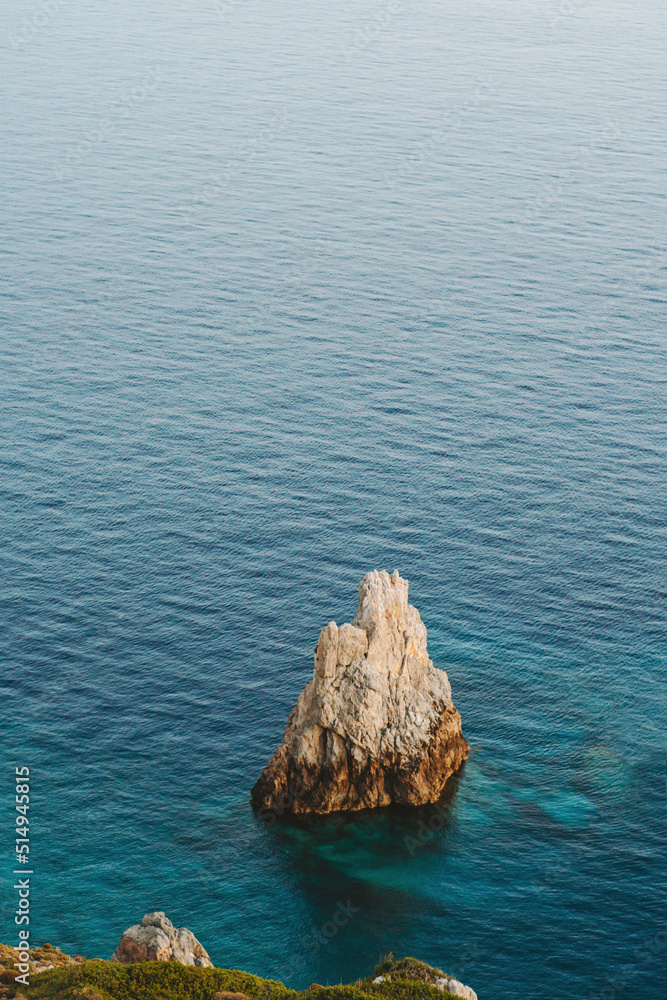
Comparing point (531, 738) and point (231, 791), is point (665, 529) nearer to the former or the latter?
point (531, 738)

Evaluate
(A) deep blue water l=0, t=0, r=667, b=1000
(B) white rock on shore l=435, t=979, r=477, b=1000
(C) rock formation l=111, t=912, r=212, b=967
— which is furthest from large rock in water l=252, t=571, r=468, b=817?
(B) white rock on shore l=435, t=979, r=477, b=1000

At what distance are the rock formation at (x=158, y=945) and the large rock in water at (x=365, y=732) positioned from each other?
22.1m

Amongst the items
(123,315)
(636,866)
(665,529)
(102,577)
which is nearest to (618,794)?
(636,866)

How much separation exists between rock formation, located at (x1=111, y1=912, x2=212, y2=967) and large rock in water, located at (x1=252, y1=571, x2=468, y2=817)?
22.1 m

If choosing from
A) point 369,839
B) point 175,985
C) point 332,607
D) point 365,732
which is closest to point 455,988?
point 175,985

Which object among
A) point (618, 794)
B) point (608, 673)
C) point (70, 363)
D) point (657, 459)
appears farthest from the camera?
point (70, 363)

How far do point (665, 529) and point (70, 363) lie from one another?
91.7 meters

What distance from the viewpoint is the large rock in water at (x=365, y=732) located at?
103500 millimetres

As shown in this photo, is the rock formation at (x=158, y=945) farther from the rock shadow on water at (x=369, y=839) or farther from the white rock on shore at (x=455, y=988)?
the rock shadow on water at (x=369, y=839)

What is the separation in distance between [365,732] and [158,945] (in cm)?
3003

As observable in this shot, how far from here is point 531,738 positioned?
111 m

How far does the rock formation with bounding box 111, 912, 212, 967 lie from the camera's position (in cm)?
7944

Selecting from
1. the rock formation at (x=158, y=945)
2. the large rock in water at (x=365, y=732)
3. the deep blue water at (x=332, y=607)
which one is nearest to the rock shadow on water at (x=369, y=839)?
the deep blue water at (x=332, y=607)

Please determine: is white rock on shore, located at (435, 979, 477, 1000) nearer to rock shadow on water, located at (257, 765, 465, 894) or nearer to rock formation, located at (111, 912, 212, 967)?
rock formation, located at (111, 912, 212, 967)
